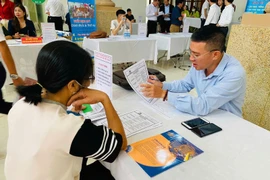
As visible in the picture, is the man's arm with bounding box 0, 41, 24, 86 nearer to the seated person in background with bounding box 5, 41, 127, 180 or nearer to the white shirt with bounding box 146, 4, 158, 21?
the seated person in background with bounding box 5, 41, 127, 180

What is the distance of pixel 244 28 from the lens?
1.83 metres

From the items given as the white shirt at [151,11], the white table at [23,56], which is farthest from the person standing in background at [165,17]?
the white table at [23,56]

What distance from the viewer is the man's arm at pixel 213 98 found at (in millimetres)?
978

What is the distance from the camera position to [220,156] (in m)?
0.70

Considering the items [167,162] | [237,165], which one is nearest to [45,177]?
[167,162]

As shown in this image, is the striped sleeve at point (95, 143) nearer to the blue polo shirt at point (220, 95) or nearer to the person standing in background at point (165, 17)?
the blue polo shirt at point (220, 95)

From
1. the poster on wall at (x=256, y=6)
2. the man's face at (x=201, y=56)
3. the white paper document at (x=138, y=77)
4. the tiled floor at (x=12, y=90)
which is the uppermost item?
the poster on wall at (x=256, y=6)

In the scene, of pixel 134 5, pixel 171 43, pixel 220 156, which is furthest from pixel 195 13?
pixel 220 156

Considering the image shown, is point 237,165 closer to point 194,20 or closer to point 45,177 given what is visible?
point 45,177

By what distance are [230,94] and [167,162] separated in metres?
0.59

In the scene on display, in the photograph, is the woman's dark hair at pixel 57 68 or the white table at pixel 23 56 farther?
the white table at pixel 23 56

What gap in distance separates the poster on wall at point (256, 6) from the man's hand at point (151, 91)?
5047 mm

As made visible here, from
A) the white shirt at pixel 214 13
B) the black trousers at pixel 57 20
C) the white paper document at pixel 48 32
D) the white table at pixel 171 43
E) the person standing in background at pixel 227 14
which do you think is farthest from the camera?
the black trousers at pixel 57 20

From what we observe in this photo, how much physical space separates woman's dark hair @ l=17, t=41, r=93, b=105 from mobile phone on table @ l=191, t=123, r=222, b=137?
0.52m
